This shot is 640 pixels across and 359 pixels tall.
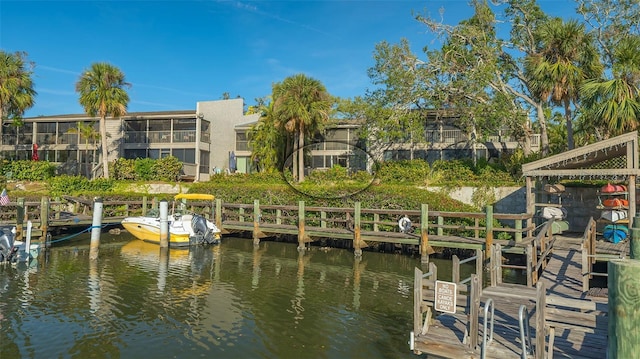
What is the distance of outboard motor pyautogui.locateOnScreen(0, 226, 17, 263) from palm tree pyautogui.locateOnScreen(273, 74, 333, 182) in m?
18.5

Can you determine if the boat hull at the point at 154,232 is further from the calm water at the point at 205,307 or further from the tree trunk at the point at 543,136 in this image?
the tree trunk at the point at 543,136

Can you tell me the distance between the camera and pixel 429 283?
26.5ft

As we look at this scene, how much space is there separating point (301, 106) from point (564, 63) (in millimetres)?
16928

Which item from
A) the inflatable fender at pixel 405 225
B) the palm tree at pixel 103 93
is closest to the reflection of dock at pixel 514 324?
the inflatable fender at pixel 405 225

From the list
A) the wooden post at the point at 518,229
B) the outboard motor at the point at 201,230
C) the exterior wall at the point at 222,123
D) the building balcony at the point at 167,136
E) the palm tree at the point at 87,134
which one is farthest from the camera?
the exterior wall at the point at 222,123

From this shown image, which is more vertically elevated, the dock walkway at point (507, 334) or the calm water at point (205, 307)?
the dock walkway at point (507, 334)

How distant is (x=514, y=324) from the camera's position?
789 centimetres

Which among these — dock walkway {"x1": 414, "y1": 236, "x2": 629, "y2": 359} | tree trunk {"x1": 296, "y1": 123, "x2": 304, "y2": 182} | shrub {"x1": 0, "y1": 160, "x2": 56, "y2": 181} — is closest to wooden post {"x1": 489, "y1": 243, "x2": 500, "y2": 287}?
dock walkway {"x1": 414, "y1": 236, "x2": 629, "y2": 359}

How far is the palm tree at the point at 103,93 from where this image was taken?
1454 inches

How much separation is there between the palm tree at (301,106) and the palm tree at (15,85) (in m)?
21.2

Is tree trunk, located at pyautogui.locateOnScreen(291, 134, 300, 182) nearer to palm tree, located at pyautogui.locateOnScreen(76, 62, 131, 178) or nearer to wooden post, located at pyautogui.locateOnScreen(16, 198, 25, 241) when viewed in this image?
palm tree, located at pyautogui.locateOnScreen(76, 62, 131, 178)

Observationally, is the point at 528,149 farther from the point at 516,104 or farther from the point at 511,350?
the point at 511,350

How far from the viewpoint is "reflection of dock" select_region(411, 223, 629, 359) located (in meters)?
6.30

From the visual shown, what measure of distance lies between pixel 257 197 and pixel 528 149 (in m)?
16.9
